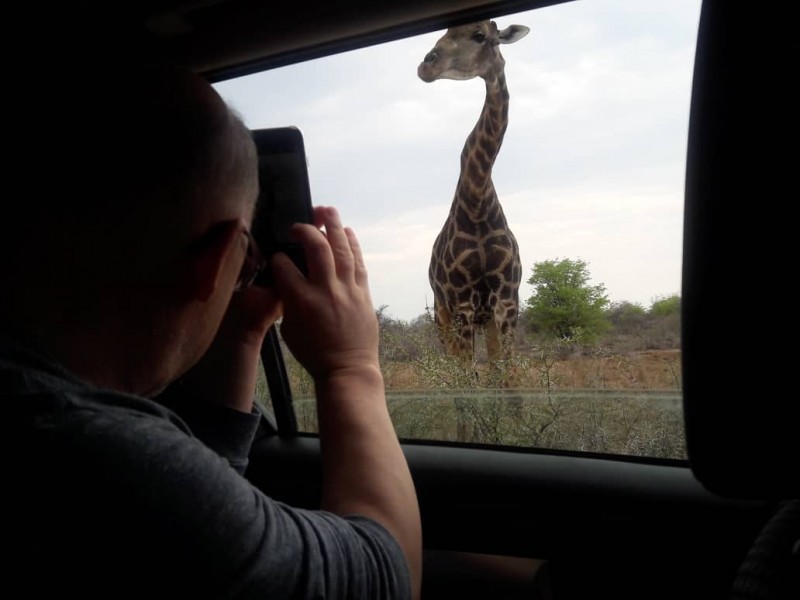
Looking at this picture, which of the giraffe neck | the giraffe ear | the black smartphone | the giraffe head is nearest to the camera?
the black smartphone

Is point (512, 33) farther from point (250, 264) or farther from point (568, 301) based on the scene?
point (250, 264)

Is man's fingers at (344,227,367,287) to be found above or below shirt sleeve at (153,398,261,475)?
above

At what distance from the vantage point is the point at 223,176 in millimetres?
812

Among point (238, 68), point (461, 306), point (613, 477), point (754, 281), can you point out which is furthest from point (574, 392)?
point (754, 281)

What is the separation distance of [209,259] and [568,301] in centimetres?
148

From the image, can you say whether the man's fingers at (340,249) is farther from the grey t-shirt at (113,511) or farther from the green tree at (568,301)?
the green tree at (568,301)

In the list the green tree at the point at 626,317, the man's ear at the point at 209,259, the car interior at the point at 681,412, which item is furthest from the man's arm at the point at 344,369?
the green tree at the point at 626,317

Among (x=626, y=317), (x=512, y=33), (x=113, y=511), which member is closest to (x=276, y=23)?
(x=512, y=33)

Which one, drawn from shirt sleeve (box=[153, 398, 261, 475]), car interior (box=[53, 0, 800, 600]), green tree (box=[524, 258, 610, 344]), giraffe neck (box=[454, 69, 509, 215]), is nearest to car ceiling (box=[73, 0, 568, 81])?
car interior (box=[53, 0, 800, 600])

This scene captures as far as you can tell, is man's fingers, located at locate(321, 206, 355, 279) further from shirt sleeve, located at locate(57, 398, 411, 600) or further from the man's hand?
shirt sleeve, located at locate(57, 398, 411, 600)

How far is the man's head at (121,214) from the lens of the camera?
725 mm

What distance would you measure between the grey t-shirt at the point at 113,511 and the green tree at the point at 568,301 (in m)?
1.49

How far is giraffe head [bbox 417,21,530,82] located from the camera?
2143mm

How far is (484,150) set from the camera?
3.41 metres
